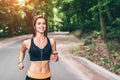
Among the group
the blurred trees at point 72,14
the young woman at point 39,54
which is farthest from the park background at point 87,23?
the young woman at point 39,54

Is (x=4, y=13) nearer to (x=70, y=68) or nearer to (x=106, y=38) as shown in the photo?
(x=106, y=38)

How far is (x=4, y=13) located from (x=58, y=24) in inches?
3005

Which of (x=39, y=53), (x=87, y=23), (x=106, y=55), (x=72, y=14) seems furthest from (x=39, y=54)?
(x=72, y=14)

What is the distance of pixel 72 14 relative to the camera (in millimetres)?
54219

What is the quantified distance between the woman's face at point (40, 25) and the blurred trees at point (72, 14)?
19.4 m

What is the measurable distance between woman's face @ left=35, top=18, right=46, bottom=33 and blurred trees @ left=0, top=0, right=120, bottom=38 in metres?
19.4

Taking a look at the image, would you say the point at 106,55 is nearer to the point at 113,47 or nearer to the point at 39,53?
the point at 113,47

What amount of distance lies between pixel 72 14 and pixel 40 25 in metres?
49.3

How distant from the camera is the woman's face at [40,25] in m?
5.12

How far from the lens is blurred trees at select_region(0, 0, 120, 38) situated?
89.4 feet

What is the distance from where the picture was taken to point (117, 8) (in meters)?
27.6

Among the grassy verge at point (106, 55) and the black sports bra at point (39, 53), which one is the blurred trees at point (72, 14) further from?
the black sports bra at point (39, 53)

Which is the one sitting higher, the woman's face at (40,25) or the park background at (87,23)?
the woman's face at (40,25)

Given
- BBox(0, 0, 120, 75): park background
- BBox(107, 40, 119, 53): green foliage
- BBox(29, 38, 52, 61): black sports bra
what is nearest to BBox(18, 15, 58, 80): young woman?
BBox(29, 38, 52, 61): black sports bra
